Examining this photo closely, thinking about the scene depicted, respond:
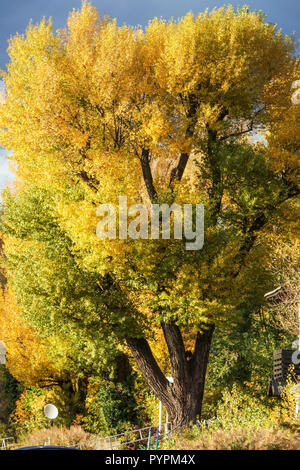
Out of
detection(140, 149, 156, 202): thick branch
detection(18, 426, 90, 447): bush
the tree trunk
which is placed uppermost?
detection(140, 149, 156, 202): thick branch

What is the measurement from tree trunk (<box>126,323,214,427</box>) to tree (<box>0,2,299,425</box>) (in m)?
0.03

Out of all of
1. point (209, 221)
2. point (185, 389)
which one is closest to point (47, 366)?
point (185, 389)

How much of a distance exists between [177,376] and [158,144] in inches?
266

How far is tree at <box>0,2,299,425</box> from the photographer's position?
1168cm

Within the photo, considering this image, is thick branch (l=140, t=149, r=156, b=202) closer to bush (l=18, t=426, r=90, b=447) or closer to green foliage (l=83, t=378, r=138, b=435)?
bush (l=18, t=426, r=90, b=447)

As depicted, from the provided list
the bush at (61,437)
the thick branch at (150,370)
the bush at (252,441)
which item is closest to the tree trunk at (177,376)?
the thick branch at (150,370)

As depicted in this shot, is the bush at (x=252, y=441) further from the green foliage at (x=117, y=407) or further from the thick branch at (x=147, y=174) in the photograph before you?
the green foliage at (x=117, y=407)

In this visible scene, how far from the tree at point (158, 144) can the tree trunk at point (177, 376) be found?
3cm

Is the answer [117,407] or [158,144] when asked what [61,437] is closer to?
[117,407]

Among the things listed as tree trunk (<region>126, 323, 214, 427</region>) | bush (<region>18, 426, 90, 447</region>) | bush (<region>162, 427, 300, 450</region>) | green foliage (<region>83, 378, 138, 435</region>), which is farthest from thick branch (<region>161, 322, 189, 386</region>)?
bush (<region>162, 427, 300, 450</region>)

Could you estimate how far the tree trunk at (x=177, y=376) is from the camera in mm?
12922

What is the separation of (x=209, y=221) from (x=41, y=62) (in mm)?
6319

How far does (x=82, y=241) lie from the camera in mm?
10945

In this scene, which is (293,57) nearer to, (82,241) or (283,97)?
(283,97)
